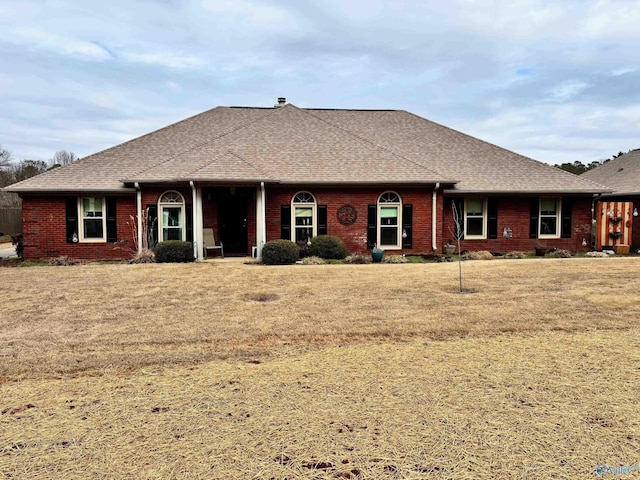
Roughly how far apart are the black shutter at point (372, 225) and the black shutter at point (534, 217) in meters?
6.19

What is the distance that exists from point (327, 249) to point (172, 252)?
5.04 meters

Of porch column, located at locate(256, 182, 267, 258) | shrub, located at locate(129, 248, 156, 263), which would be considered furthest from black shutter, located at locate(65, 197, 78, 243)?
porch column, located at locate(256, 182, 267, 258)

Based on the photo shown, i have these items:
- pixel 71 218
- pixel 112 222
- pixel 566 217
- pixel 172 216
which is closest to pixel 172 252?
pixel 172 216

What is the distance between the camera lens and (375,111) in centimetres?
2334

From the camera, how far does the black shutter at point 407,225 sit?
16.9m

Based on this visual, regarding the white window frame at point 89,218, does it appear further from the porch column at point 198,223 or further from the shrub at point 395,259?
the shrub at point 395,259

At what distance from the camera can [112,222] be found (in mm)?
16500

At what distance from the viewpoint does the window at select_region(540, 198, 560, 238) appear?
18.0 m

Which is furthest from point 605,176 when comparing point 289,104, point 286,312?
point 286,312

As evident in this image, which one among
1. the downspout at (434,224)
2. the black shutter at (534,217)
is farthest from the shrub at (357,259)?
the black shutter at (534,217)

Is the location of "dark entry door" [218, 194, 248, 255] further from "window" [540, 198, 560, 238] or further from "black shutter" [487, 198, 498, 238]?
"window" [540, 198, 560, 238]

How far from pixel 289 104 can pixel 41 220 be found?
11.9 meters

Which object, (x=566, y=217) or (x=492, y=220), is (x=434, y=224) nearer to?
(x=492, y=220)

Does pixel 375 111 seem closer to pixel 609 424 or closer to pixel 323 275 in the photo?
pixel 323 275
